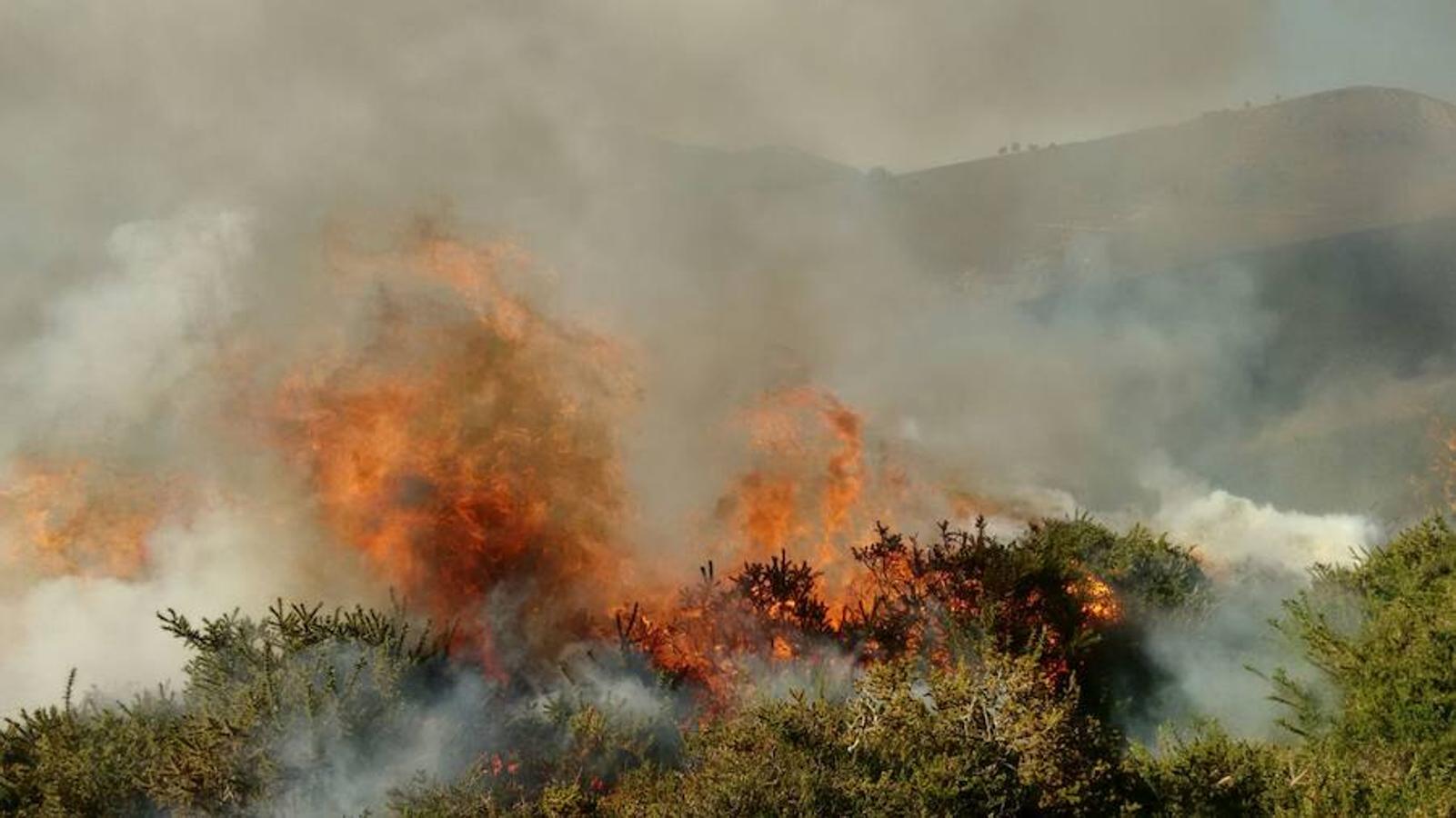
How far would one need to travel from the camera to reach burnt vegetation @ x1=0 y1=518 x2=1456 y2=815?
1814 centimetres

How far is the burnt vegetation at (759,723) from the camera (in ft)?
59.5

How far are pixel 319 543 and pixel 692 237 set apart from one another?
3535 cm

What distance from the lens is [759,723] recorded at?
18969 millimetres

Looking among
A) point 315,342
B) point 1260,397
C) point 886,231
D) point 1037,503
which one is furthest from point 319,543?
point 886,231

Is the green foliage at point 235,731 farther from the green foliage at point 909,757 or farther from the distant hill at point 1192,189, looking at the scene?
the distant hill at point 1192,189

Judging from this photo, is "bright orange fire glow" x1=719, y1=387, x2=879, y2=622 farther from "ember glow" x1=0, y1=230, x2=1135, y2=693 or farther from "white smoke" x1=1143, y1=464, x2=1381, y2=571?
"white smoke" x1=1143, y1=464, x2=1381, y2=571

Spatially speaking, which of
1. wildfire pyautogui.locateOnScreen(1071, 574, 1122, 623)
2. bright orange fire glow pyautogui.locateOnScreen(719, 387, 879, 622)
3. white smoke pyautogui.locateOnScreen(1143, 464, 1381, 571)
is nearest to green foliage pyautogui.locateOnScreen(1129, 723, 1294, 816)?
wildfire pyautogui.locateOnScreen(1071, 574, 1122, 623)

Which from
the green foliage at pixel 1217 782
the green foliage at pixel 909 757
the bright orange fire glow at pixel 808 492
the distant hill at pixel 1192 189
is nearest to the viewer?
the green foliage at pixel 909 757

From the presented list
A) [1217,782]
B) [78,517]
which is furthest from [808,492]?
[78,517]

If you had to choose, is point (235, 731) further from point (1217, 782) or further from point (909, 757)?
point (1217, 782)

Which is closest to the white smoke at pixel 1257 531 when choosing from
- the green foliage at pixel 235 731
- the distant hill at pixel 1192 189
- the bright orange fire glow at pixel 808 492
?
the bright orange fire glow at pixel 808 492

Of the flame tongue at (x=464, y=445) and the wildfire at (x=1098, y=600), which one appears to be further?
the wildfire at (x=1098, y=600)

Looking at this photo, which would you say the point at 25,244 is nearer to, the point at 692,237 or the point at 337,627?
the point at 692,237

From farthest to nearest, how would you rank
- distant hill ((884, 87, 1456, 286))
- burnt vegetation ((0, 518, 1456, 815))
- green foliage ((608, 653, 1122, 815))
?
distant hill ((884, 87, 1456, 286)), burnt vegetation ((0, 518, 1456, 815)), green foliage ((608, 653, 1122, 815))
